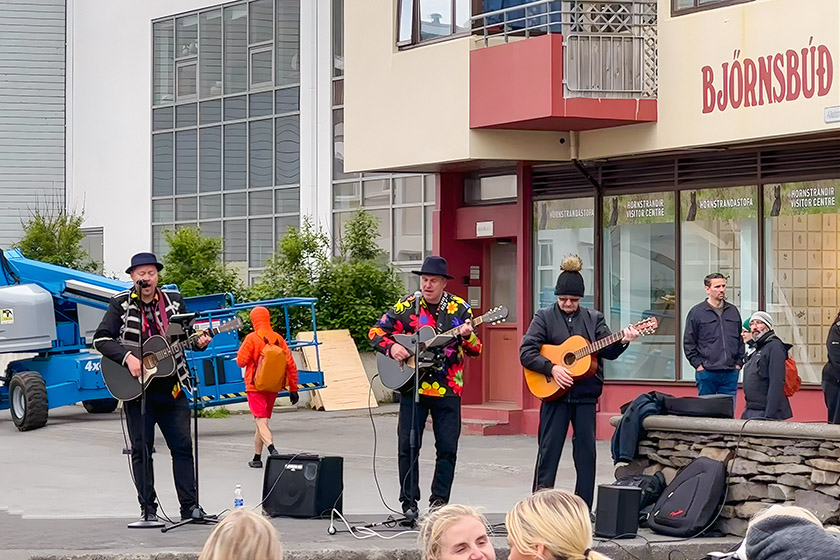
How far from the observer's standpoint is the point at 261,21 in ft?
95.3

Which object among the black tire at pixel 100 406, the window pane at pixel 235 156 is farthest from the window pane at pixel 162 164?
the black tire at pixel 100 406

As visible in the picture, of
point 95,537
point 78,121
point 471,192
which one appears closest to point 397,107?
point 471,192

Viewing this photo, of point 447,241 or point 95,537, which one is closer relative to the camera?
point 95,537

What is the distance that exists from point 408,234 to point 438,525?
20768 millimetres

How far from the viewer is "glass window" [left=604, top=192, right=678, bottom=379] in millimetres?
17562

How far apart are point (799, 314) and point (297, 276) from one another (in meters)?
10.2

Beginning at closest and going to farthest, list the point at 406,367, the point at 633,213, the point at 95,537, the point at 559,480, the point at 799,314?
1. the point at 95,537
2. the point at 406,367
3. the point at 559,480
4. the point at 799,314
5. the point at 633,213

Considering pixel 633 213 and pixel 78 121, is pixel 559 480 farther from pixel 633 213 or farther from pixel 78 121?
pixel 78 121

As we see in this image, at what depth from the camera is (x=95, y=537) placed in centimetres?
1050

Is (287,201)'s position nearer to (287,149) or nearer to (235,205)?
(287,149)

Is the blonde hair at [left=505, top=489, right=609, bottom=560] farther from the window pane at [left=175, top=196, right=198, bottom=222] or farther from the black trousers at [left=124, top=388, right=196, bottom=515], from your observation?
the window pane at [left=175, top=196, right=198, bottom=222]

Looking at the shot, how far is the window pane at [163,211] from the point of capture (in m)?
31.2

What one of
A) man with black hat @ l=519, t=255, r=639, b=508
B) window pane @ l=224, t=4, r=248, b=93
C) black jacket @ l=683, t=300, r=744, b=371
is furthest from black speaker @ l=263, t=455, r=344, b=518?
window pane @ l=224, t=4, r=248, b=93

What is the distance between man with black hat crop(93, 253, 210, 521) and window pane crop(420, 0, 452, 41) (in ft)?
27.0
